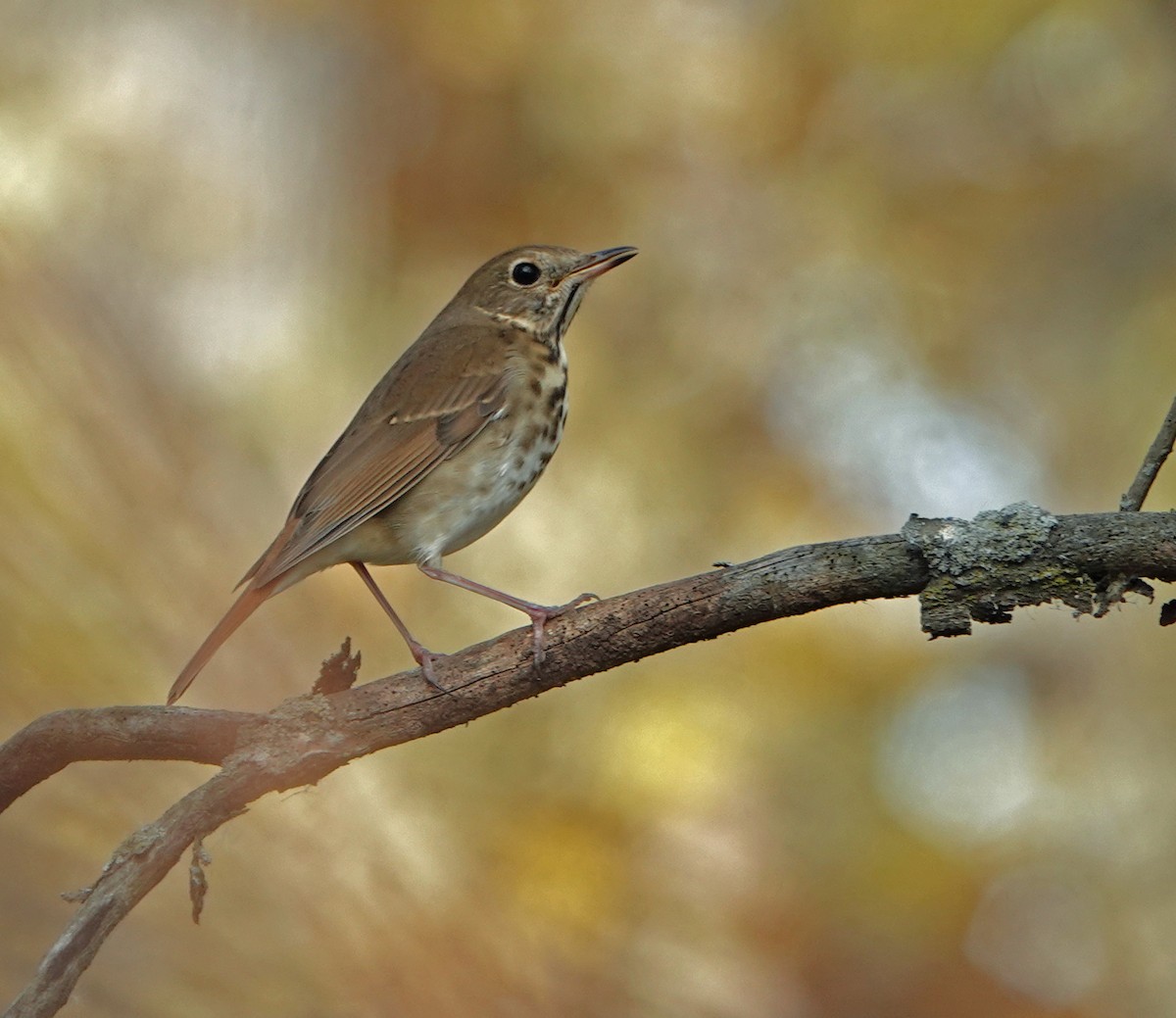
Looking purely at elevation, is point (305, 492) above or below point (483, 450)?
below

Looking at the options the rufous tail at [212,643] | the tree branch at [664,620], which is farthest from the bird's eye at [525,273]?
the rufous tail at [212,643]

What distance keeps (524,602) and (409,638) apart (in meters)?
0.18

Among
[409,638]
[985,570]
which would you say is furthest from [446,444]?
[985,570]

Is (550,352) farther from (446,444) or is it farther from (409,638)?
(409,638)

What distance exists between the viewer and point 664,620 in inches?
50.6

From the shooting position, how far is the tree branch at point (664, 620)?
1100 millimetres

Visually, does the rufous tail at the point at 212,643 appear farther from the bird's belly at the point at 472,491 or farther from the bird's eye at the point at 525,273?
the bird's eye at the point at 525,273

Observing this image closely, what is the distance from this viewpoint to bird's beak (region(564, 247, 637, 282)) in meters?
2.23

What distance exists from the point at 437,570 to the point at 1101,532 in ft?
3.79

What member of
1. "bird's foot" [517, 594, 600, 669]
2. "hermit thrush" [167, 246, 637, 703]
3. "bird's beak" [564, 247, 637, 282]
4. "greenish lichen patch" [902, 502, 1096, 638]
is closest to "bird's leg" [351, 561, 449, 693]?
"hermit thrush" [167, 246, 637, 703]

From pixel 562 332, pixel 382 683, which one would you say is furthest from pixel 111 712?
pixel 562 332

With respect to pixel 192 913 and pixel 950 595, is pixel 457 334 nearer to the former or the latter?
pixel 950 595

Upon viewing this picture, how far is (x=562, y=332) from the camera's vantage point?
8.26 ft

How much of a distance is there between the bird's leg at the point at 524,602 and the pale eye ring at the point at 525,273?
2.02 feet
